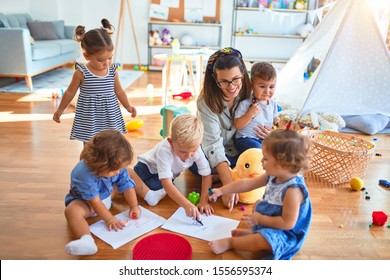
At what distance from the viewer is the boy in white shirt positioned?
1383 mm

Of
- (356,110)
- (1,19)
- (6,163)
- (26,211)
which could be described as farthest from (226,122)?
(1,19)

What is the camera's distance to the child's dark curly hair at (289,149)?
1.09 m

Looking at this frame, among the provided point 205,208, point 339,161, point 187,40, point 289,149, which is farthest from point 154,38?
point 289,149

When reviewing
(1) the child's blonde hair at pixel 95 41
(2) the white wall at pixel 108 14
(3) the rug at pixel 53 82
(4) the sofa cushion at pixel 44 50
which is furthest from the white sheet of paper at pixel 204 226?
(2) the white wall at pixel 108 14

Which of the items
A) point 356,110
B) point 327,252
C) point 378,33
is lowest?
point 327,252

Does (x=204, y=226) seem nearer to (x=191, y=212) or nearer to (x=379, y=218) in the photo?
(x=191, y=212)

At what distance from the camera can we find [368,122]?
2596mm

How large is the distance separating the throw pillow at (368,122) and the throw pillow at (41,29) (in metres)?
3.40

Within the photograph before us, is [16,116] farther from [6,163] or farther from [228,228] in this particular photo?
[228,228]

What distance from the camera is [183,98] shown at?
11.5ft

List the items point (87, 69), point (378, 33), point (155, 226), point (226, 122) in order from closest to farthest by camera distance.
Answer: point (155, 226) < point (87, 69) < point (226, 122) < point (378, 33)

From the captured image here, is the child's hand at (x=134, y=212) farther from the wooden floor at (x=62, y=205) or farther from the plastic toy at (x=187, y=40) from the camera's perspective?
the plastic toy at (x=187, y=40)

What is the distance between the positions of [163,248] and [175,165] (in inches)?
16.1

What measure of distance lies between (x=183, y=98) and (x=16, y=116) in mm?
1376
